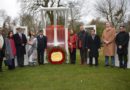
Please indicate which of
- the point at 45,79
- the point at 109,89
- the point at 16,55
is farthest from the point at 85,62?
the point at 109,89

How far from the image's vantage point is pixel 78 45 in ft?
66.1

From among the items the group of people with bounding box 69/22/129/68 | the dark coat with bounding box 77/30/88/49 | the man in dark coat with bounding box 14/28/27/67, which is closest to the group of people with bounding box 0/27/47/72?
the man in dark coat with bounding box 14/28/27/67

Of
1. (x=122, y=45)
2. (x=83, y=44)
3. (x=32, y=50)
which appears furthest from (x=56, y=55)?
(x=122, y=45)

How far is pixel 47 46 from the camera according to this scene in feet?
68.7

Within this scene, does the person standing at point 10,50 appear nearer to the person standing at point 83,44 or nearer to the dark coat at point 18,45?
the dark coat at point 18,45

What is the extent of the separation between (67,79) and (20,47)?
5737mm

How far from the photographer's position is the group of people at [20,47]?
711 inches

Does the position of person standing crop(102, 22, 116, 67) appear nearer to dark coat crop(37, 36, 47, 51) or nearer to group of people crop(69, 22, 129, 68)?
group of people crop(69, 22, 129, 68)

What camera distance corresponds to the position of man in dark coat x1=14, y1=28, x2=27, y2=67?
63.4ft

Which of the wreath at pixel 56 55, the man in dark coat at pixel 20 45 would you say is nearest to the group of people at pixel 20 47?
the man in dark coat at pixel 20 45

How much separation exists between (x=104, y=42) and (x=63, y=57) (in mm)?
2780

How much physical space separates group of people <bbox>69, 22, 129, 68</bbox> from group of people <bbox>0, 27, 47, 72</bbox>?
1619 mm

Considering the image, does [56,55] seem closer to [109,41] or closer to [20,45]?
[20,45]

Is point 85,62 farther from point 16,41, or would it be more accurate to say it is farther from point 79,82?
point 79,82
